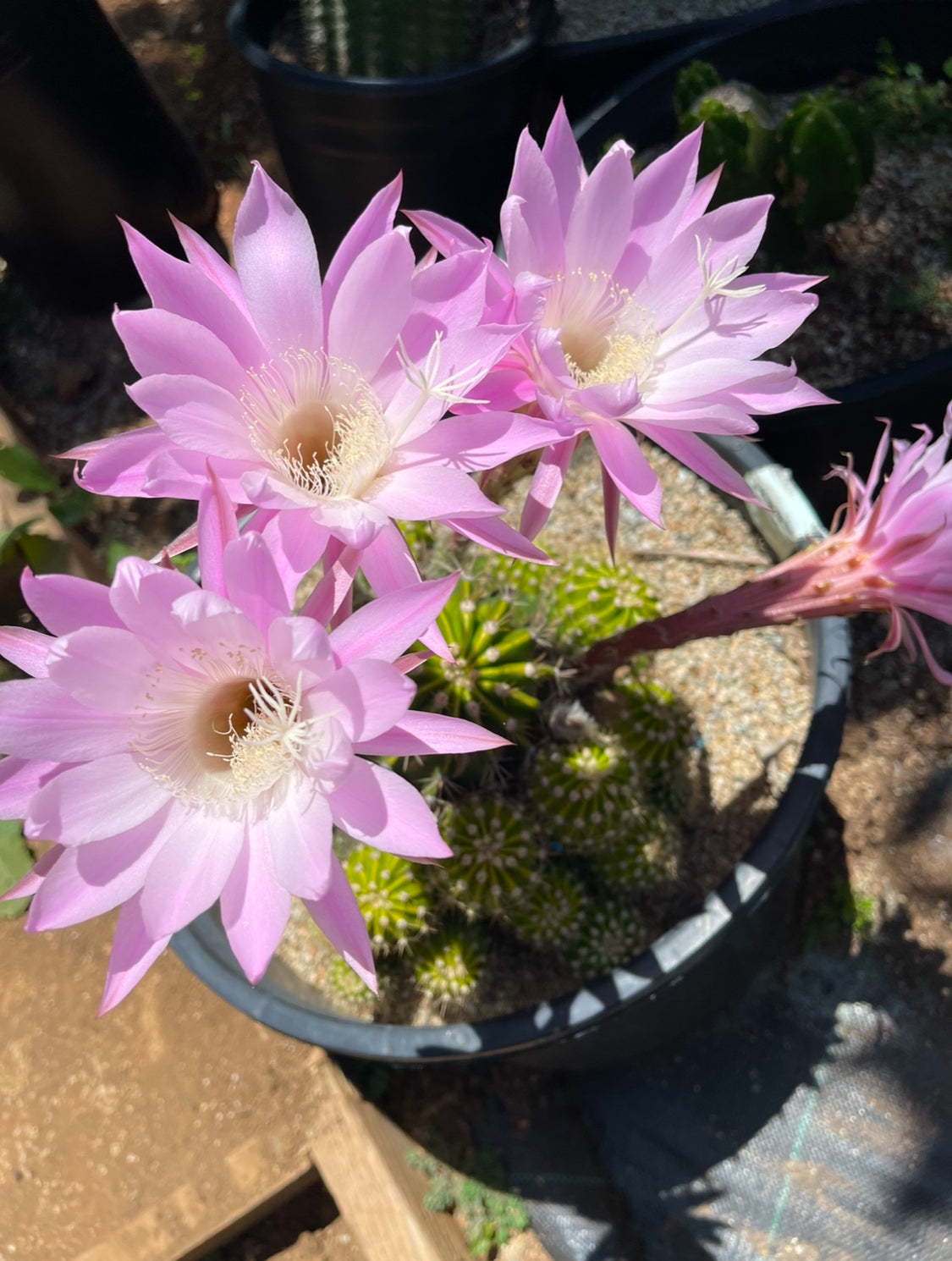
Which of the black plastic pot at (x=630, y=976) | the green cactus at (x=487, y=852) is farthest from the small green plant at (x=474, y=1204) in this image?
the green cactus at (x=487, y=852)

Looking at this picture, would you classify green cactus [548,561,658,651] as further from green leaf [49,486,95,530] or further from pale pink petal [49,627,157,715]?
green leaf [49,486,95,530]

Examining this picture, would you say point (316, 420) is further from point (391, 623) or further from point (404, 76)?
point (404, 76)

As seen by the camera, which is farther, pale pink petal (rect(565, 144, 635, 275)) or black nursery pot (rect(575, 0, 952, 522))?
black nursery pot (rect(575, 0, 952, 522))

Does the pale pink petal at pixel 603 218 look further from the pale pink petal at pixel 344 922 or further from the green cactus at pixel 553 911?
the green cactus at pixel 553 911

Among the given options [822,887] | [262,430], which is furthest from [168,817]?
[822,887]

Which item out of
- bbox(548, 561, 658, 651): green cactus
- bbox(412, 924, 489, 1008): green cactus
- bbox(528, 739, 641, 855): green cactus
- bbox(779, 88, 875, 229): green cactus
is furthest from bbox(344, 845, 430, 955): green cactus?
bbox(779, 88, 875, 229): green cactus

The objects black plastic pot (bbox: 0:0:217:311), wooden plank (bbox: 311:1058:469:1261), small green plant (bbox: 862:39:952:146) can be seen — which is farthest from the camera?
black plastic pot (bbox: 0:0:217:311)

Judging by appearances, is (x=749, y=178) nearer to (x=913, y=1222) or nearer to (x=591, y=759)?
(x=591, y=759)
